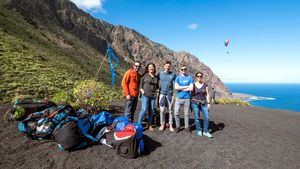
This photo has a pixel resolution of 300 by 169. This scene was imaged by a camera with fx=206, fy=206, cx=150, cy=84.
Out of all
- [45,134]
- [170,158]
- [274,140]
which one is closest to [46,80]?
[45,134]

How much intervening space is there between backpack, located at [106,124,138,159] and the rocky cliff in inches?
653

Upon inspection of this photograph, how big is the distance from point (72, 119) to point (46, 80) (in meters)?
12.6

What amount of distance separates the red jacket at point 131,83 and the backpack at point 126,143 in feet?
5.17

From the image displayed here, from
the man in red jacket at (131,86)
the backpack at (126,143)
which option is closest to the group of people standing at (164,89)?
the man in red jacket at (131,86)

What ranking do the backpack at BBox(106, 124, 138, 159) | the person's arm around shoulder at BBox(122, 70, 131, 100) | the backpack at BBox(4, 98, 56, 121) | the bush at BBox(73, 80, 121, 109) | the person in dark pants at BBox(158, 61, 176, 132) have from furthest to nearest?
the bush at BBox(73, 80, 121, 109), the backpack at BBox(4, 98, 56, 121), the person in dark pants at BBox(158, 61, 176, 132), the person's arm around shoulder at BBox(122, 70, 131, 100), the backpack at BBox(106, 124, 138, 159)

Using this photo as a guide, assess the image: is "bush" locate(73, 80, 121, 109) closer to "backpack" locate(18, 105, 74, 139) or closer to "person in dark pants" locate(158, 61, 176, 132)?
"backpack" locate(18, 105, 74, 139)

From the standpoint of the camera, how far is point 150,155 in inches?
198

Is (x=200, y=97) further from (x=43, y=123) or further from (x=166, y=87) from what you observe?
(x=43, y=123)

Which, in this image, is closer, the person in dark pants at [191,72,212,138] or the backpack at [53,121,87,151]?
the backpack at [53,121,87,151]

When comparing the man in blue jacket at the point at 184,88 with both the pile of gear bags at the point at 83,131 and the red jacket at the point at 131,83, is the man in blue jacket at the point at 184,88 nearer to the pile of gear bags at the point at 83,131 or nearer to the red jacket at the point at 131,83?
the red jacket at the point at 131,83

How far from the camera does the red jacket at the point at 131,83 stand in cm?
630

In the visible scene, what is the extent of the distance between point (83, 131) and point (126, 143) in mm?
1231

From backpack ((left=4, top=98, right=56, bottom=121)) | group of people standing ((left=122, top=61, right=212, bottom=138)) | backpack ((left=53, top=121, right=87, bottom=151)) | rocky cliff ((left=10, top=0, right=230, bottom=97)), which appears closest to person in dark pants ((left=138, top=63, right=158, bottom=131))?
group of people standing ((left=122, top=61, right=212, bottom=138))

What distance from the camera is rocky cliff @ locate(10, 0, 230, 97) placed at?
4904 centimetres
